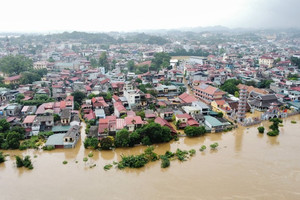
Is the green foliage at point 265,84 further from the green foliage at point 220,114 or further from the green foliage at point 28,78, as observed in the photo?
the green foliage at point 28,78

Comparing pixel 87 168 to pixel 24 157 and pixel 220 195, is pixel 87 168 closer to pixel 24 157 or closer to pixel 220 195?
pixel 24 157

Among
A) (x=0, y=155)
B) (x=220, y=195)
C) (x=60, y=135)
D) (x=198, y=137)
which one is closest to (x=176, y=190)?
(x=220, y=195)

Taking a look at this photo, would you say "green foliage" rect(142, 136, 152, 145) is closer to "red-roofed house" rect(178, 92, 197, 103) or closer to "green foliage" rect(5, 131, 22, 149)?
"green foliage" rect(5, 131, 22, 149)

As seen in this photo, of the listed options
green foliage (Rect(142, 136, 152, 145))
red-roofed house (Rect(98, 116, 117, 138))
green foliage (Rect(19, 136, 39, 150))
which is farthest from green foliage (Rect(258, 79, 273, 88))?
green foliage (Rect(19, 136, 39, 150))

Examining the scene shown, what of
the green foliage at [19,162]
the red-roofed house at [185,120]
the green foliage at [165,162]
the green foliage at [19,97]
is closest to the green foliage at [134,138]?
the green foliage at [165,162]

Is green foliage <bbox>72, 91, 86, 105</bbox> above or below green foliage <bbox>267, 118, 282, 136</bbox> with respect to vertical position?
above

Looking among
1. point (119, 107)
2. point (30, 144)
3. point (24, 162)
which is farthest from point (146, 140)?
point (30, 144)

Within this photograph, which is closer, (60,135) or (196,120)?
(60,135)

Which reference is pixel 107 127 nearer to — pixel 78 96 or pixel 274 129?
pixel 78 96
